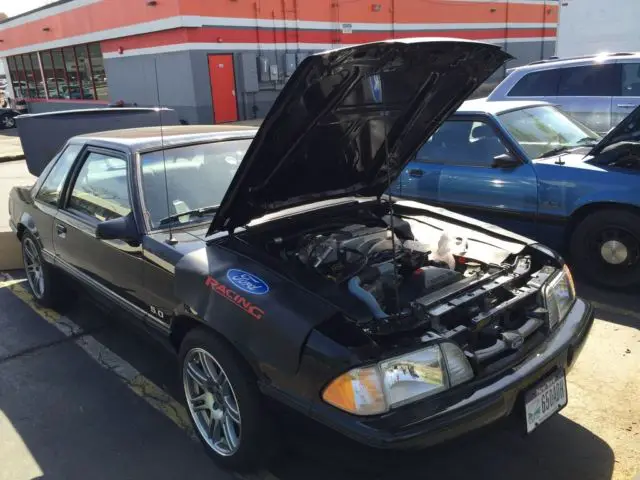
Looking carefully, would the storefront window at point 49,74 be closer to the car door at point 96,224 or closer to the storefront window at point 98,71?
the storefront window at point 98,71

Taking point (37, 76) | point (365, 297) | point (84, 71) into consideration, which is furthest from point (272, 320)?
point (37, 76)

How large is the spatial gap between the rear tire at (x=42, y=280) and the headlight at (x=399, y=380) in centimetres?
289

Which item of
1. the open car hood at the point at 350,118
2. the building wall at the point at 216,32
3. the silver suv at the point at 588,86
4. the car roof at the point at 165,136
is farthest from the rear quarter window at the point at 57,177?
the building wall at the point at 216,32

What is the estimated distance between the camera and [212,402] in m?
2.66

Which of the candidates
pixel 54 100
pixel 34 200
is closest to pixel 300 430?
pixel 34 200

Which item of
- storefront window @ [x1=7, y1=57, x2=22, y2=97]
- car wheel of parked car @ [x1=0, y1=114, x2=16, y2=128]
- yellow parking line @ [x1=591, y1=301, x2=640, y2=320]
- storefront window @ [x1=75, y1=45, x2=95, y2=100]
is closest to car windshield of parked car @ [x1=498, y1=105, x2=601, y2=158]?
Answer: yellow parking line @ [x1=591, y1=301, x2=640, y2=320]

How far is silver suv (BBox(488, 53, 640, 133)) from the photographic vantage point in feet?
23.5

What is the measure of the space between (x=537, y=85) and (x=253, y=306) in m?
6.84

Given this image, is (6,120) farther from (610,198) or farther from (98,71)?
(610,198)

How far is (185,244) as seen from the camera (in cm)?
284

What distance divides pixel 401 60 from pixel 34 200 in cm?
327

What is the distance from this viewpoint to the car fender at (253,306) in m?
2.20

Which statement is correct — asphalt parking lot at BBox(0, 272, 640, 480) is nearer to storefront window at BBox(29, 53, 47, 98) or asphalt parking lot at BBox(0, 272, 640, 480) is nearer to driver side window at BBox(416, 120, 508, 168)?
driver side window at BBox(416, 120, 508, 168)

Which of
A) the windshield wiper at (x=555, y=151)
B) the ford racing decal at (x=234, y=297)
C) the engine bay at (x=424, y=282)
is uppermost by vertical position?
the windshield wiper at (x=555, y=151)
